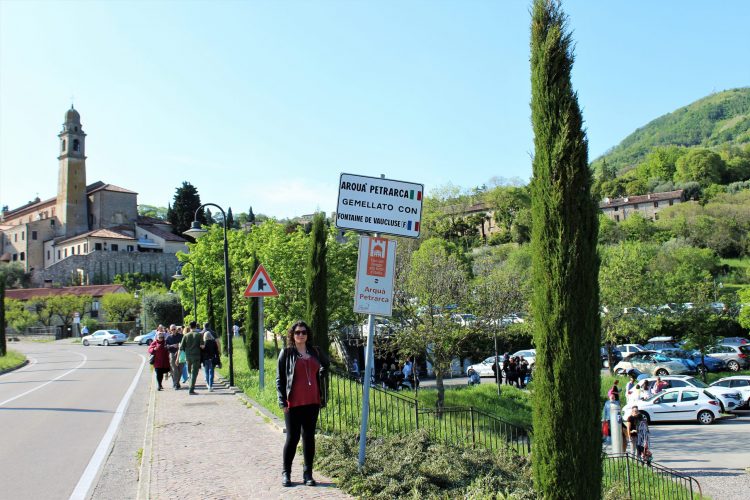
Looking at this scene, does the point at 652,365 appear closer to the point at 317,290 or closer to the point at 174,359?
the point at 174,359

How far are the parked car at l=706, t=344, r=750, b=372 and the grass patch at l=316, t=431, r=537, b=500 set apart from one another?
3534 centimetres

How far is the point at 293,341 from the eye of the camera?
729 centimetres

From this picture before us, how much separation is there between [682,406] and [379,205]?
21518 millimetres

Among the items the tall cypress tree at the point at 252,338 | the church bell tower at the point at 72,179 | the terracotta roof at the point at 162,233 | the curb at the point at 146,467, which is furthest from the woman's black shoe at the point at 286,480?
the church bell tower at the point at 72,179

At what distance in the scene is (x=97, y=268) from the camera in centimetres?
9200

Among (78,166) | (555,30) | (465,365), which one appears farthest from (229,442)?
(78,166)

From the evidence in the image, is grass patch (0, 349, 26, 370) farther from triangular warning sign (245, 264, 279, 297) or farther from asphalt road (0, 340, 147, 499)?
triangular warning sign (245, 264, 279, 297)

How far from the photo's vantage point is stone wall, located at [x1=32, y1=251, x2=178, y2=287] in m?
91.6

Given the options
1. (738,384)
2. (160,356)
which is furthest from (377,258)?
(738,384)

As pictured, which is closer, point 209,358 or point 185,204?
point 209,358

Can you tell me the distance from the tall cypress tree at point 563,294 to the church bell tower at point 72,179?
10928 cm

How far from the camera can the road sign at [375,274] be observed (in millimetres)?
7727

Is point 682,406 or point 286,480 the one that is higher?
point 286,480

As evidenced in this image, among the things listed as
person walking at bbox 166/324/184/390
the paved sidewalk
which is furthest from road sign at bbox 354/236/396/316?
person walking at bbox 166/324/184/390
